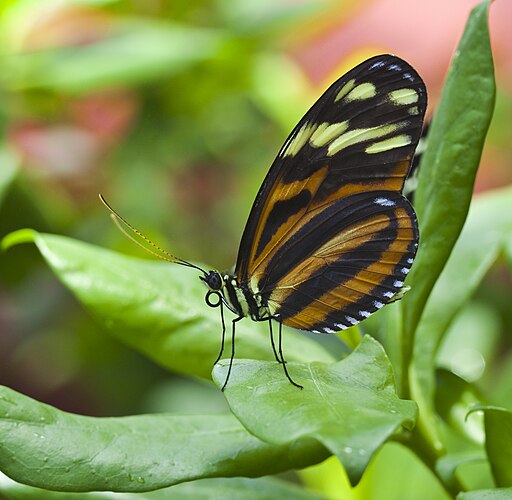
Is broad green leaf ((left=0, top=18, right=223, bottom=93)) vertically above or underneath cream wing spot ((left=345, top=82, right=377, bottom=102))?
underneath

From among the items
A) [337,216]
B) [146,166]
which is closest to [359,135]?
[337,216]

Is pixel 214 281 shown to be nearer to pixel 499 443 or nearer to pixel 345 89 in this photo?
pixel 345 89

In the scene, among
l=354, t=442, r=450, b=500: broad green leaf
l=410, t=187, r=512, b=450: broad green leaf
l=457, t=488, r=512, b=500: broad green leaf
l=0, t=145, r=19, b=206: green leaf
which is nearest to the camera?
l=457, t=488, r=512, b=500: broad green leaf

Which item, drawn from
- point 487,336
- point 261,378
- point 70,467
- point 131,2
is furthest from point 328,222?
point 131,2

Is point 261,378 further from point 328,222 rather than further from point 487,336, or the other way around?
point 487,336

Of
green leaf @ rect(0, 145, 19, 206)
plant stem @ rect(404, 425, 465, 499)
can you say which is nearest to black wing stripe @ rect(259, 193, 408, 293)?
plant stem @ rect(404, 425, 465, 499)

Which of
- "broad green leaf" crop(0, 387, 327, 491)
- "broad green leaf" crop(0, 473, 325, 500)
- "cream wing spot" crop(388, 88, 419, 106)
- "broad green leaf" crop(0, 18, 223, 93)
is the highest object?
"cream wing spot" crop(388, 88, 419, 106)

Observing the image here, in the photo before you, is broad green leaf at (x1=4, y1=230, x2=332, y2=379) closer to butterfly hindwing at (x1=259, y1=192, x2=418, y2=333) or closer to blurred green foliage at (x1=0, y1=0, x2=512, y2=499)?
butterfly hindwing at (x1=259, y1=192, x2=418, y2=333)

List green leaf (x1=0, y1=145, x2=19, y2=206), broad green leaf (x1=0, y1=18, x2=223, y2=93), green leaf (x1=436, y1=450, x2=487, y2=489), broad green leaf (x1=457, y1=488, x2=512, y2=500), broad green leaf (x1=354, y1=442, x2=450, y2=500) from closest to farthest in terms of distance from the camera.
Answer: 1. broad green leaf (x1=457, y1=488, x2=512, y2=500)
2. green leaf (x1=436, y1=450, x2=487, y2=489)
3. broad green leaf (x1=354, y1=442, x2=450, y2=500)
4. green leaf (x1=0, y1=145, x2=19, y2=206)
5. broad green leaf (x1=0, y1=18, x2=223, y2=93)
